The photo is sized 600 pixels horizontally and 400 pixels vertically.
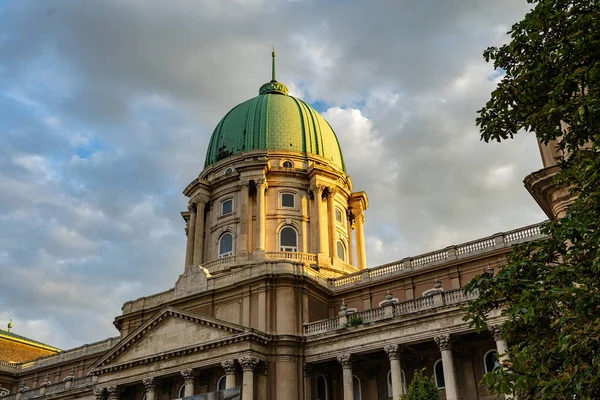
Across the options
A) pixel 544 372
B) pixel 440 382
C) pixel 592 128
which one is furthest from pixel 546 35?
pixel 440 382

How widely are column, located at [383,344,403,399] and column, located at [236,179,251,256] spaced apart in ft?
63.9

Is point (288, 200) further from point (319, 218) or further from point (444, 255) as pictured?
point (444, 255)

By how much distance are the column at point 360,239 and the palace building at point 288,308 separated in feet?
0.63

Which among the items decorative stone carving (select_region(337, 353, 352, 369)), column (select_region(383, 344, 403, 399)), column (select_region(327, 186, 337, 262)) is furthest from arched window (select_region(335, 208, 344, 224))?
column (select_region(383, 344, 403, 399))

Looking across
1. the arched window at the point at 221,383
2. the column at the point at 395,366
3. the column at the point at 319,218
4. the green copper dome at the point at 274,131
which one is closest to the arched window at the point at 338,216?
the column at the point at 319,218

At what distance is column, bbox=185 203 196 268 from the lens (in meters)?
56.9

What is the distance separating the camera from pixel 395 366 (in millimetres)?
36156

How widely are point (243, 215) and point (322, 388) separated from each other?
1873 cm

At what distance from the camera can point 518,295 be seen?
15547 mm

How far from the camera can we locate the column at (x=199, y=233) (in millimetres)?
56250

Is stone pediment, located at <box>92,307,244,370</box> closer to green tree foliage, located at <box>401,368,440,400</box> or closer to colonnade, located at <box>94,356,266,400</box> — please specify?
colonnade, located at <box>94,356,266,400</box>

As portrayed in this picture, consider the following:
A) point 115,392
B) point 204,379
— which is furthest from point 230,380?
point 115,392

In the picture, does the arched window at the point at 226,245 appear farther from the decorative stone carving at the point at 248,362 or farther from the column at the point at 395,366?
the column at the point at 395,366

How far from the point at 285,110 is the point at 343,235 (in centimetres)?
1415
